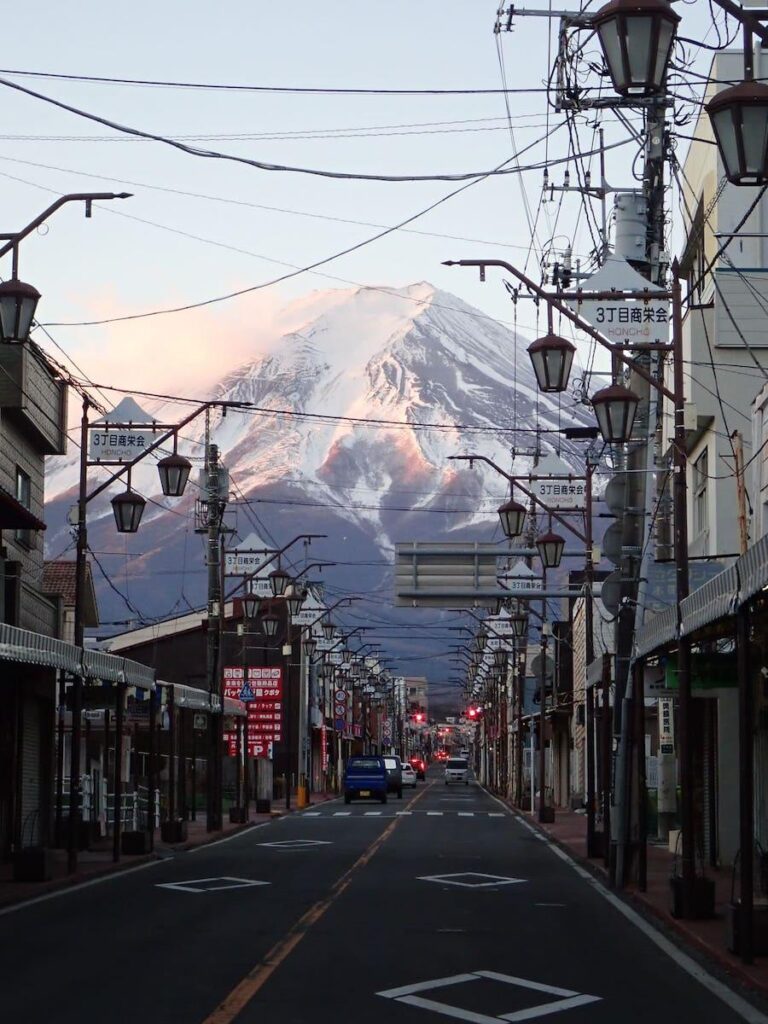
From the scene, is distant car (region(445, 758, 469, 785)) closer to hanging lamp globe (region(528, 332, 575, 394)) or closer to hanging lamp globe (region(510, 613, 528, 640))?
hanging lamp globe (region(510, 613, 528, 640))

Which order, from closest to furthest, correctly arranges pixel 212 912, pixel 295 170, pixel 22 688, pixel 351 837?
1. pixel 295 170
2. pixel 212 912
3. pixel 22 688
4. pixel 351 837

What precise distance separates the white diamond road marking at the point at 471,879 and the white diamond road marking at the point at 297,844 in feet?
30.0

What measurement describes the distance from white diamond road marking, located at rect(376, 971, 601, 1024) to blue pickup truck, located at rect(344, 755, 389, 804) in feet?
201

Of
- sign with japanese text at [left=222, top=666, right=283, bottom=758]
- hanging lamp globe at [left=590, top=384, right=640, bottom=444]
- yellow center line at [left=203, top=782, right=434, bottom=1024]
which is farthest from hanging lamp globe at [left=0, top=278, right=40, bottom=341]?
sign with japanese text at [left=222, top=666, right=283, bottom=758]

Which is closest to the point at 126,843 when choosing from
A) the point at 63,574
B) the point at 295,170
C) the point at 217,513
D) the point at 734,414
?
the point at 217,513

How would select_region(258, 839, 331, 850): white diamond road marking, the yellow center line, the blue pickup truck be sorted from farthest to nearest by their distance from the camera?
the blue pickup truck
select_region(258, 839, 331, 850): white diamond road marking
the yellow center line

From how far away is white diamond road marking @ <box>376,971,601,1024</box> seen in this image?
12234 mm

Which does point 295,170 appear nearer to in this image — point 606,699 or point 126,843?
point 606,699

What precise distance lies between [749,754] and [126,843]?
20.7 meters

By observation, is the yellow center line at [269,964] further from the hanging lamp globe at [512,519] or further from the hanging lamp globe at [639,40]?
the hanging lamp globe at [512,519]

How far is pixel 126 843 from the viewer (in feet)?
111

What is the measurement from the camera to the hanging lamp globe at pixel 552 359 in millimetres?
21484

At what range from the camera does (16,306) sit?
1872 cm

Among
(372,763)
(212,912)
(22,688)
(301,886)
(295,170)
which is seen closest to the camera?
(295,170)
